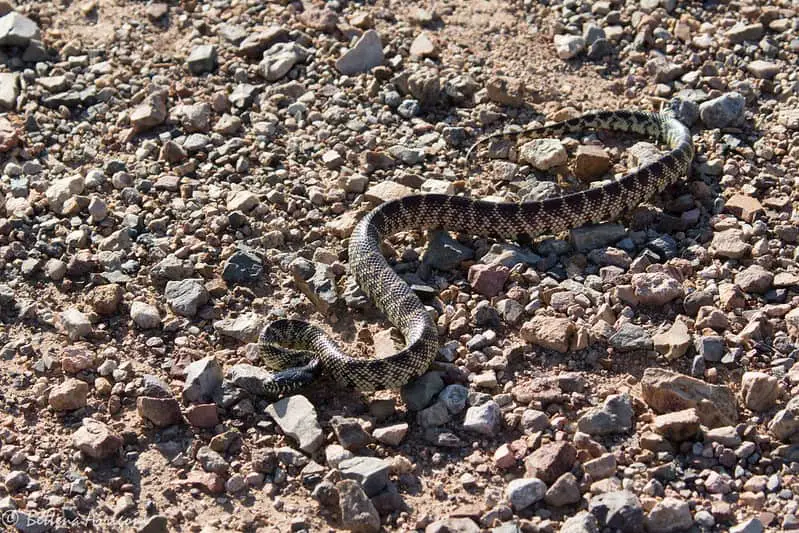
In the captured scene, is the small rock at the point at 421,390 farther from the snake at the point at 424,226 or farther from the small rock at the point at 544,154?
the small rock at the point at 544,154

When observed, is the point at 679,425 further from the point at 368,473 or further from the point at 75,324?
the point at 75,324

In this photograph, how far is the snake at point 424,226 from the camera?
8961 millimetres

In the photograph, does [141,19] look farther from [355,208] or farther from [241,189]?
[355,208]

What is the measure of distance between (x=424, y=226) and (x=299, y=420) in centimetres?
330

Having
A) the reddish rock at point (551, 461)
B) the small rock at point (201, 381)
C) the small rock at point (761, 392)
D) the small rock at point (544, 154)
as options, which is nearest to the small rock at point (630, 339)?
the small rock at point (761, 392)

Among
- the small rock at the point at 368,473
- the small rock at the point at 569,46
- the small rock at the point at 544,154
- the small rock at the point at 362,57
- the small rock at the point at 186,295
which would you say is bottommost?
the small rock at the point at 368,473

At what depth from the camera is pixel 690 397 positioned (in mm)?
8250

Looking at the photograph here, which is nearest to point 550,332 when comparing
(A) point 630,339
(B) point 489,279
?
(A) point 630,339

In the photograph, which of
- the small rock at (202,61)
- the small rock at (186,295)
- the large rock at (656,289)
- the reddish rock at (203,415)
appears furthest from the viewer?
the small rock at (202,61)

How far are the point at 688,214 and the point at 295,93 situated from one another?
17.3 feet

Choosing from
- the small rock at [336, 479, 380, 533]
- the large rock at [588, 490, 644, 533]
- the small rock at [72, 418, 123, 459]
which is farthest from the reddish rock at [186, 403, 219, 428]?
the large rock at [588, 490, 644, 533]

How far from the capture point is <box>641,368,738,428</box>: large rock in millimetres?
8156

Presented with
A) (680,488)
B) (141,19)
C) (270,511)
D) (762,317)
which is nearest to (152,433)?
(270,511)

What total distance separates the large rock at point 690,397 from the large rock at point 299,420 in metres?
2.79
